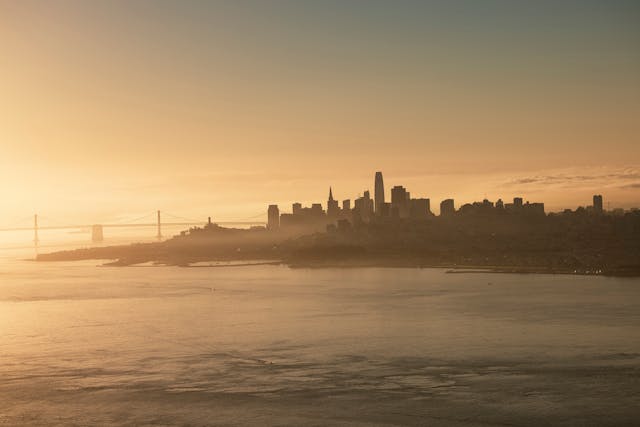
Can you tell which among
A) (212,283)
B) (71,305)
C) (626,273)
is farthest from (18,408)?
(626,273)

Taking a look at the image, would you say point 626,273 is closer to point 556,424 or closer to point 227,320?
point 227,320

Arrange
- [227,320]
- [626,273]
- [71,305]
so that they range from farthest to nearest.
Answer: [626,273] → [71,305] → [227,320]

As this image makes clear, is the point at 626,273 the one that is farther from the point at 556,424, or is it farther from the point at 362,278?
the point at 556,424

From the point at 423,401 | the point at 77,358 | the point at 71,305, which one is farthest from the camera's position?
the point at 71,305

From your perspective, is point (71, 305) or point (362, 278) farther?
point (362, 278)

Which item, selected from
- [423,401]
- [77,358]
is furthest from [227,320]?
[423,401]

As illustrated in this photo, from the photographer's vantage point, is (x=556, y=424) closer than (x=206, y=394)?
Yes
